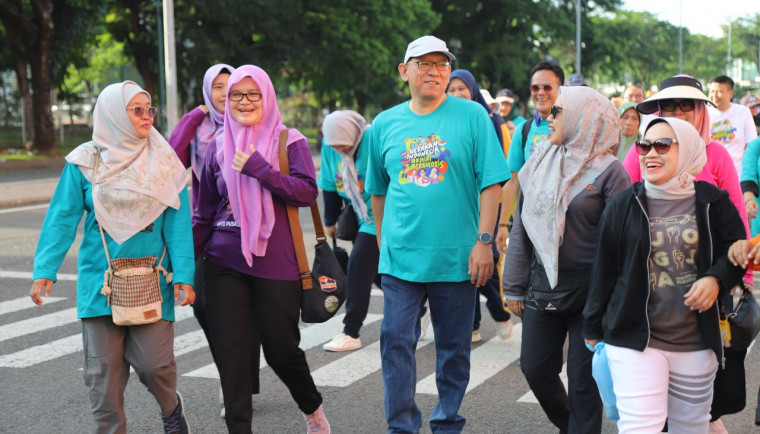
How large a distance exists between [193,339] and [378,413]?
91.4 inches

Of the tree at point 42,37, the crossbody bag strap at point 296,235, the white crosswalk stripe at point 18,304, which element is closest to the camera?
the crossbody bag strap at point 296,235

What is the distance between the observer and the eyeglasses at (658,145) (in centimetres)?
372

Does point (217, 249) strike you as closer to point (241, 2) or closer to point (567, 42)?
point (241, 2)

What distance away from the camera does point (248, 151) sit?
4.57 meters

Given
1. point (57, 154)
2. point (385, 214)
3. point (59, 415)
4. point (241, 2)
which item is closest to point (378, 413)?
point (385, 214)

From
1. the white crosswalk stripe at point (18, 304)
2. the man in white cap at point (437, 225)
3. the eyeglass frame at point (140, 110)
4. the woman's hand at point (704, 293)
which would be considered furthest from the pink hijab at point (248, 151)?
the white crosswalk stripe at point (18, 304)

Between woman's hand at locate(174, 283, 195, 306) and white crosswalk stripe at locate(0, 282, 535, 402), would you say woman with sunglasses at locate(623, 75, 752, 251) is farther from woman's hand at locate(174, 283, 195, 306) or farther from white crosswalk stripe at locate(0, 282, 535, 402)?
woman's hand at locate(174, 283, 195, 306)

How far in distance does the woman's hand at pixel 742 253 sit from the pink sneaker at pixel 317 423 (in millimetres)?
2134

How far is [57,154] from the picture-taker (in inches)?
1100

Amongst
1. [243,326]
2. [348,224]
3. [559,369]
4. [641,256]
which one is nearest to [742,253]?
[641,256]

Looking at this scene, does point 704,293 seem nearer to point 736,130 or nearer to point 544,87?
point 544,87

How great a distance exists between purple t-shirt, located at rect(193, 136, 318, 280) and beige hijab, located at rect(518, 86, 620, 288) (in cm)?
106

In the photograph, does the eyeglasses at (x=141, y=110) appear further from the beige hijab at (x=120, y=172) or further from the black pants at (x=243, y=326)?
the black pants at (x=243, y=326)

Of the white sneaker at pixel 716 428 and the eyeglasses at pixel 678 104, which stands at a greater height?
the eyeglasses at pixel 678 104
